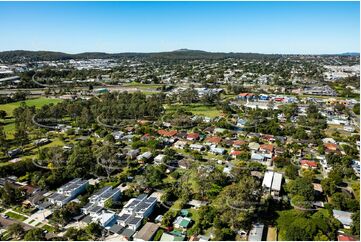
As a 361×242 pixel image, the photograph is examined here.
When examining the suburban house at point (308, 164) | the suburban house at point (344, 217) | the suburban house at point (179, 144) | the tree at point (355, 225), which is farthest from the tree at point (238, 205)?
the suburban house at point (179, 144)

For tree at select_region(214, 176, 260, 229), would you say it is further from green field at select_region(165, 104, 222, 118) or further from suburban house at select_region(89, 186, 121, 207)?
green field at select_region(165, 104, 222, 118)

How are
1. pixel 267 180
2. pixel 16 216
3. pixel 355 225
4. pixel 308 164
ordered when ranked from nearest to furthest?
1. pixel 355 225
2. pixel 16 216
3. pixel 267 180
4. pixel 308 164

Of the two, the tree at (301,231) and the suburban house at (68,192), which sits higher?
the tree at (301,231)

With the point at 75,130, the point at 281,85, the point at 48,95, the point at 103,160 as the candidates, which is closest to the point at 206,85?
the point at 281,85

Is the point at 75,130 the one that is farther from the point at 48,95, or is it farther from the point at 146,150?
the point at 48,95

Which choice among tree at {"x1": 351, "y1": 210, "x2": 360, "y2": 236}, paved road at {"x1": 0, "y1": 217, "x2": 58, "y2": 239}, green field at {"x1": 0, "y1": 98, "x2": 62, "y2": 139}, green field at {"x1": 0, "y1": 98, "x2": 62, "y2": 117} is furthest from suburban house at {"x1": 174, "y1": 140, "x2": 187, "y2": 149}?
green field at {"x1": 0, "y1": 98, "x2": 62, "y2": 117}

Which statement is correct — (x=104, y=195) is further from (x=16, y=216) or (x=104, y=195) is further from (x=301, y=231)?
(x=301, y=231)

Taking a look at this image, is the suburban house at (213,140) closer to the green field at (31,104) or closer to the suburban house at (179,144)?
the suburban house at (179,144)

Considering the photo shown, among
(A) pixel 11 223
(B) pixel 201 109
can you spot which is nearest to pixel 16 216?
(A) pixel 11 223

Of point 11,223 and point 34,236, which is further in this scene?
point 11,223
